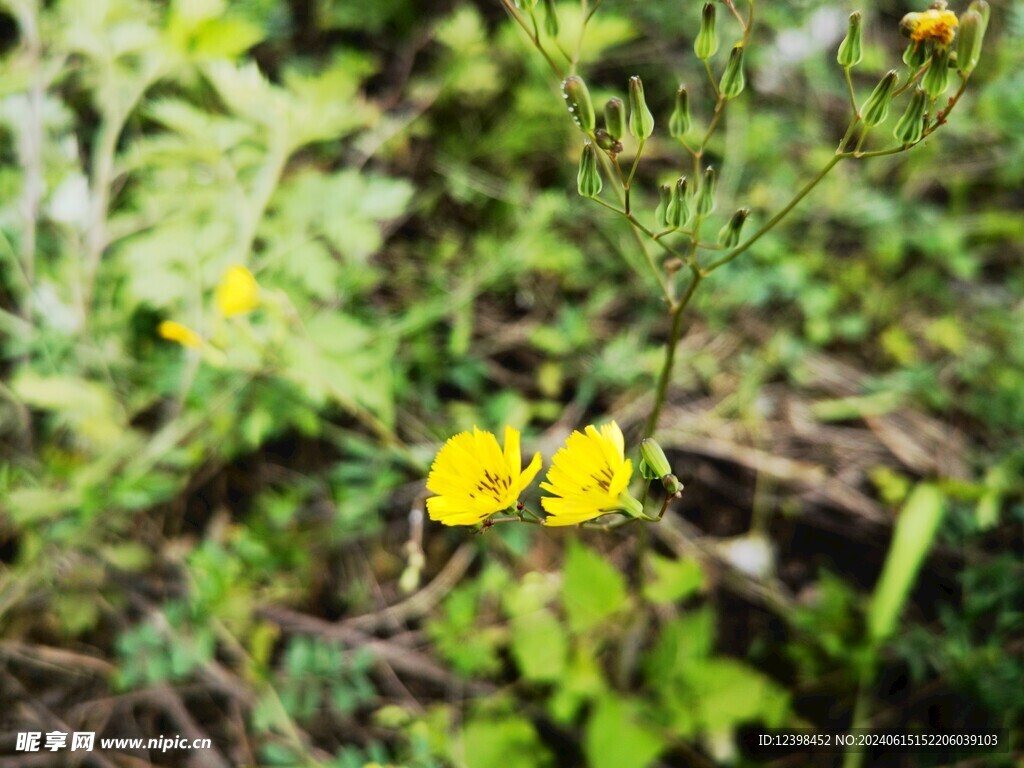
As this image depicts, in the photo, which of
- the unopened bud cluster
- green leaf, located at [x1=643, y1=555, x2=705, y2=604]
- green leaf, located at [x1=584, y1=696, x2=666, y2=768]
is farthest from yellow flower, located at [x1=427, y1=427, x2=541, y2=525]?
green leaf, located at [x1=584, y1=696, x2=666, y2=768]

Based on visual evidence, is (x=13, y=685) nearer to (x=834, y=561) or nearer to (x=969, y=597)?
(x=834, y=561)

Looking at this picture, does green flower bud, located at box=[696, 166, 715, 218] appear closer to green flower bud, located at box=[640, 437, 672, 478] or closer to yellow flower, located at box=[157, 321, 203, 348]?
green flower bud, located at box=[640, 437, 672, 478]

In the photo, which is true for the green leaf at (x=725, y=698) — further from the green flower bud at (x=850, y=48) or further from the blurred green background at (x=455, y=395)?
the green flower bud at (x=850, y=48)

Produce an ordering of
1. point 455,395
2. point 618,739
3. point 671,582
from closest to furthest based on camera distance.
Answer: point 618,739, point 671,582, point 455,395

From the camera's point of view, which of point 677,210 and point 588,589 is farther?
point 588,589

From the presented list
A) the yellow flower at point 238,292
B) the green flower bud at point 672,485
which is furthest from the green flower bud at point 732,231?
the yellow flower at point 238,292

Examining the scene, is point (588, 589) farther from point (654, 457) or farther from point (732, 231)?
point (732, 231)

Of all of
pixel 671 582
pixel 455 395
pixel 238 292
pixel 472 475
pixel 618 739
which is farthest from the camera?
pixel 455 395

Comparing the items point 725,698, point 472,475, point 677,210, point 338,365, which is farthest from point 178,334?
point 725,698
